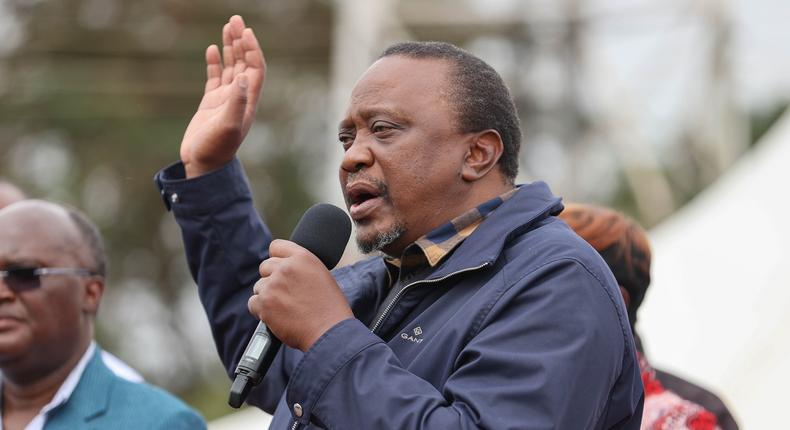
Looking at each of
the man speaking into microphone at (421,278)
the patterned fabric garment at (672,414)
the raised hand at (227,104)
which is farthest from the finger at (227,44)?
the patterned fabric garment at (672,414)

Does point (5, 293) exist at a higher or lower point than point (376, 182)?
lower

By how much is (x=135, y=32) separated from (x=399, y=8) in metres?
7.70

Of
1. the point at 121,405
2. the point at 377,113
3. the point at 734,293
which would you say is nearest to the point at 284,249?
the point at 377,113

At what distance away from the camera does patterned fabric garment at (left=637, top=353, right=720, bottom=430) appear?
3.55 metres

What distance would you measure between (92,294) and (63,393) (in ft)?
1.14

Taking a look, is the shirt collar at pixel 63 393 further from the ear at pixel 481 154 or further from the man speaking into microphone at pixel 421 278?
the ear at pixel 481 154

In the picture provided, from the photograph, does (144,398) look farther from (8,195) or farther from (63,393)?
(8,195)

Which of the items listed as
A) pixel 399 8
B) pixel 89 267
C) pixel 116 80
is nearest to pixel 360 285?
pixel 89 267

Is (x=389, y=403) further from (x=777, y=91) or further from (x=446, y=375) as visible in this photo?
(x=777, y=91)

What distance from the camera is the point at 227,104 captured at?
3307 millimetres

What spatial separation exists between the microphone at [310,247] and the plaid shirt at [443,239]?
158mm

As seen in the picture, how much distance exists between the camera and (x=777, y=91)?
72.3ft

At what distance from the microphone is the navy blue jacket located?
109mm

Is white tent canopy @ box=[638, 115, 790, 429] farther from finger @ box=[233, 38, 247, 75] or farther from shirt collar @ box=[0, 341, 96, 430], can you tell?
finger @ box=[233, 38, 247, 75]
